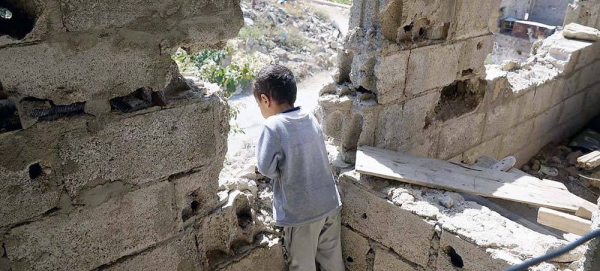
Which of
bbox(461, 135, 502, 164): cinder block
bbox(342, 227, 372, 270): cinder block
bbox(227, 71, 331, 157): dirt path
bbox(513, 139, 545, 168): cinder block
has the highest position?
bbox(461, 135, 502, 164): cinder block

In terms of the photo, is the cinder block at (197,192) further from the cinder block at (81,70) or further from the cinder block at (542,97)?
the cinder block at (542,97)

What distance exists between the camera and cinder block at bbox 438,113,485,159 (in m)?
4.64

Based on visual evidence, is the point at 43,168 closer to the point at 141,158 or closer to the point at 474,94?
the point at 141,158

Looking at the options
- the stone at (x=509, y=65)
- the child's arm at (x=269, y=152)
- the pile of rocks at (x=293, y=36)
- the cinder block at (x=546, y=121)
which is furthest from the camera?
the pile of rocks at (x=293, y=36)

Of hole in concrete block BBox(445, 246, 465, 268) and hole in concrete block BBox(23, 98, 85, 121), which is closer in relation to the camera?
hole in concrete block BBox(23, 98, 85, 121)

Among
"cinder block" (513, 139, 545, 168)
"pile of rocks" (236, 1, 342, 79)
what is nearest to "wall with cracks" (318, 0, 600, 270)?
"cinder block" (513, 139, 545, 168)

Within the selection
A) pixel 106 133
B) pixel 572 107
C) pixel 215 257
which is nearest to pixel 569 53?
pixel 572 107

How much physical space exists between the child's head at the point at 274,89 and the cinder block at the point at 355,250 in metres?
1.22

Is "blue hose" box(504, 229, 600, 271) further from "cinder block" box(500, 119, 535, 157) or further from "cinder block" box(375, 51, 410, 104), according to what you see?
"cinder block" box(500, 119, 535, 157)

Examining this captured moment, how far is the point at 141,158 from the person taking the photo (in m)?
2.59

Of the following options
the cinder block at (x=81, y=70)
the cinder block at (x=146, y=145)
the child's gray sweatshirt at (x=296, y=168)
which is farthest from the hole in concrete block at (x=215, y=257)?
the cinder block at (x=81, y=70)

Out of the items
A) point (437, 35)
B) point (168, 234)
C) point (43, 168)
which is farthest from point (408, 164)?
point (43, 168)

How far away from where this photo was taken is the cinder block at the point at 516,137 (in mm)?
5750

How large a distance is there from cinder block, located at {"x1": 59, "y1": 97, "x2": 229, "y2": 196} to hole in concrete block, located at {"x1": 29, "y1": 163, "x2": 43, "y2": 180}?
4.1 inches
